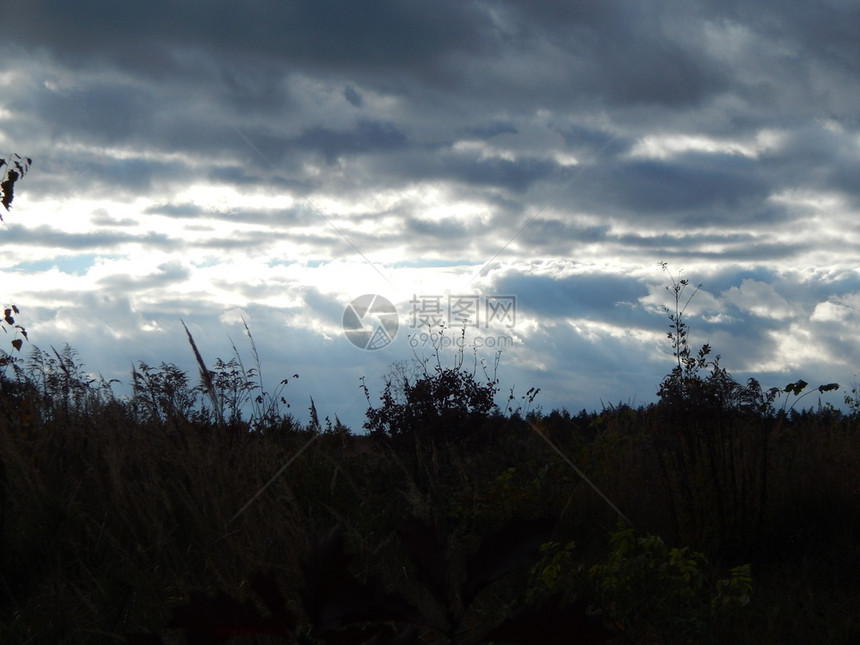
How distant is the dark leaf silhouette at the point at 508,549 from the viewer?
2.22 ft

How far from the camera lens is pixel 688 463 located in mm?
4984

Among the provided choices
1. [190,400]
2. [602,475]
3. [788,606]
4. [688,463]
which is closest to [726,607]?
[788,606]

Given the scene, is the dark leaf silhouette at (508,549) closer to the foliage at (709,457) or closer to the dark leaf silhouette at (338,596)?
the dark leaf silhouette at (338,596)

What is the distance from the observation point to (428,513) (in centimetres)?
509

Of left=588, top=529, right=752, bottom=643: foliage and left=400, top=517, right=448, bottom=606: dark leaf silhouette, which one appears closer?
left=400, top=517, right=448, bottom=606: dark leaf silhouette

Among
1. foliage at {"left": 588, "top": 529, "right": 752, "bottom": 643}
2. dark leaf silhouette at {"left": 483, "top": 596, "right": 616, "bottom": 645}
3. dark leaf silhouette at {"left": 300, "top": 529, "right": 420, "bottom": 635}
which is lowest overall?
foliage at {"left": 588, "top": 529, "right": 752, "bottom": 643}

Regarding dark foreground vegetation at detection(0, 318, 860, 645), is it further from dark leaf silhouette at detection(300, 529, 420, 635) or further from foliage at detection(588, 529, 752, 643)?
dark leaf silhouette at detection(300, 529, 420, 635)

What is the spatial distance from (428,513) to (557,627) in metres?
4.57

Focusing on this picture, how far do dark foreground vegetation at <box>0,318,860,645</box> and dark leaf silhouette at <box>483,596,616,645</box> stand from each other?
1.72 m

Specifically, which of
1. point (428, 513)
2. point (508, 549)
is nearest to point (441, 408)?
point (428, 513)

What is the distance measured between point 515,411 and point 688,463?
3.48m

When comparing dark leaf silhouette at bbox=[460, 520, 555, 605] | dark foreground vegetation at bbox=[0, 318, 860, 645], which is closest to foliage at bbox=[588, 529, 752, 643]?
dark foreground vegetation at bbox=[0, 318, 860, 645]

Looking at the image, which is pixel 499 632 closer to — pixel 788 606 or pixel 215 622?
pixel 215 622

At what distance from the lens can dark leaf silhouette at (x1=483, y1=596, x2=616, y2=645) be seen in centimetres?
63
